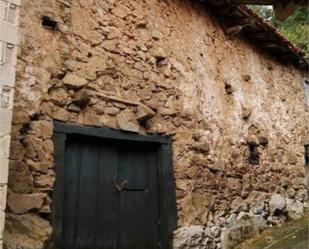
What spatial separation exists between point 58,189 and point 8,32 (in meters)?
1.50

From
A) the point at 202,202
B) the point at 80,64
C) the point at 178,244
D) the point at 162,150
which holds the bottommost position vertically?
the point at 178,244

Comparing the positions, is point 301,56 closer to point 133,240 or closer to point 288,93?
point 288,93

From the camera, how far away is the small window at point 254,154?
671 centimetres

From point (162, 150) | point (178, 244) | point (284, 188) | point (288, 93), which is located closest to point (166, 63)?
point (162, 150)

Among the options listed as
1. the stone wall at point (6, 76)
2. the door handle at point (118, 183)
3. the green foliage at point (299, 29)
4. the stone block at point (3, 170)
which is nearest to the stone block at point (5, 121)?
the stone wall at point (6, 76)

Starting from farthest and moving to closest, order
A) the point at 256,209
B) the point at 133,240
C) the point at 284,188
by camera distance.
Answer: the point at 284,188 < the point at 256,209 < the point at 133,240

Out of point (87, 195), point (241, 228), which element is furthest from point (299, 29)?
point (87, 195)

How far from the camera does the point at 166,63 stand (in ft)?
17.6

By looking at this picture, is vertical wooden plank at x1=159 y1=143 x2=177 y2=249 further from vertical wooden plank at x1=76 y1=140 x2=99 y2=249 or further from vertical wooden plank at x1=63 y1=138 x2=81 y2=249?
vertical wooden plank at x1=63 y1=138 x2=81 y2=249

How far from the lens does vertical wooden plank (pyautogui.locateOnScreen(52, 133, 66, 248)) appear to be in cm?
379

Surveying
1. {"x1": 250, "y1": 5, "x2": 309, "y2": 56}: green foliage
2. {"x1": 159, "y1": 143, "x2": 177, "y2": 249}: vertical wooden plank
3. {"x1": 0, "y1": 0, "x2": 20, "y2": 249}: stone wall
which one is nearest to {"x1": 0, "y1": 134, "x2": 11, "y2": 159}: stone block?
{"x1": 0, "y1": 0, "x2": 20, "y2": 249}: stone wall

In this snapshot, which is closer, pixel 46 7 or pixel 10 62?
pixel 10 62

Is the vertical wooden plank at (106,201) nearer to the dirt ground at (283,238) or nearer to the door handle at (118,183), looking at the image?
the door handle at (118,183)

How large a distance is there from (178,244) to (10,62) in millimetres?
2819
